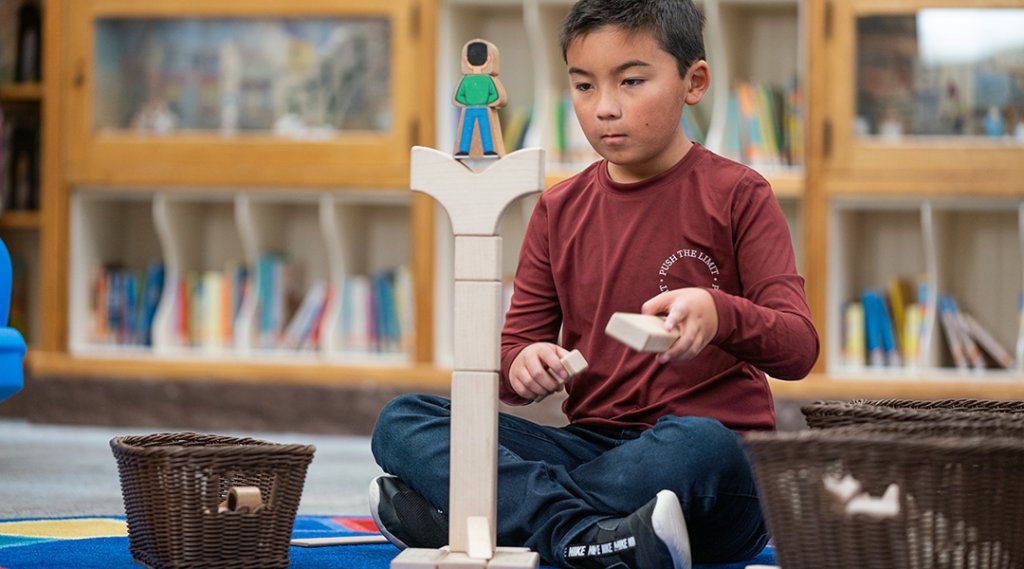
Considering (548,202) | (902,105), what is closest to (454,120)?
(902,105)

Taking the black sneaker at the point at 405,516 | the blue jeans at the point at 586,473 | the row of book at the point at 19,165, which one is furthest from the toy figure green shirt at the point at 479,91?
the row of book at the point at 19,165

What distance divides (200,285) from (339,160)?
1.87 ft

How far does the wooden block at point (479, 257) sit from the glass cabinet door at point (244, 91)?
200 centimetres

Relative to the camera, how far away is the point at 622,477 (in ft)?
5.45

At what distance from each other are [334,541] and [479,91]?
2.28ft

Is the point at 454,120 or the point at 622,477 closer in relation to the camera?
the point at 622,477

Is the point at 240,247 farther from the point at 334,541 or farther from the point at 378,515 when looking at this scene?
the point at 378,515

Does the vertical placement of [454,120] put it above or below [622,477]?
above

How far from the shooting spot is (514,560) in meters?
1.52

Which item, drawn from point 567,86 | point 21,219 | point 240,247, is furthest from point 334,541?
point 21,219

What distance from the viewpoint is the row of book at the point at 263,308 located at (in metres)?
3.68

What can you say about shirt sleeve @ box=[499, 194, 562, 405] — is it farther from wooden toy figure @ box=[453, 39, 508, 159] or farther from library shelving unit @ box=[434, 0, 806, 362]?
library shelving unit @ box=[434, 0, 806, 362]

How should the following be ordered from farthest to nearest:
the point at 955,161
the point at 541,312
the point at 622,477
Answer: the point at 955,161 < the point at 541,312 < the point at 622,477

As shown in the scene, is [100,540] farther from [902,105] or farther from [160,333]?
[902,105]
